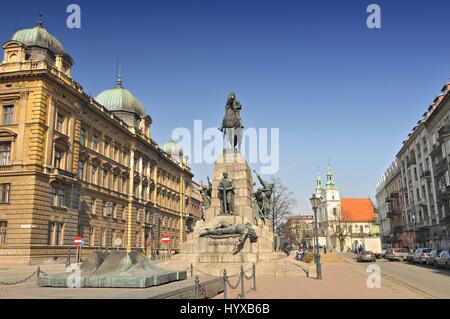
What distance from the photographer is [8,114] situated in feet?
123

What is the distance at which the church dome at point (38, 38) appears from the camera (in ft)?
138

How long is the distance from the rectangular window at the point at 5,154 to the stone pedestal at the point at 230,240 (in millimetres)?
21309

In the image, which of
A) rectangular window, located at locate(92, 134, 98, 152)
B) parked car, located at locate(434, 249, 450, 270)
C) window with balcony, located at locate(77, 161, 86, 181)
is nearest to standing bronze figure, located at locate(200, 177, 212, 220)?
parked car, located at locate(434, 249, 450, 270)

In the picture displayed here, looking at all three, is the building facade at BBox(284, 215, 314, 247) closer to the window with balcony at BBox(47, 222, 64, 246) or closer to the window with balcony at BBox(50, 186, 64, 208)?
the window with balcony at BBox(50, 186, 64, 208)

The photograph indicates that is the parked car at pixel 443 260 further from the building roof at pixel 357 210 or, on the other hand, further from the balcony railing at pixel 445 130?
the building roof at pixel 357 210

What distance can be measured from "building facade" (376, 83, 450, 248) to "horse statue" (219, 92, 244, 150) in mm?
29214

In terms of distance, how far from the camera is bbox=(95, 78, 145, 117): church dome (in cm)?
6372

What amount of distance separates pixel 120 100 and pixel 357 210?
94500mm

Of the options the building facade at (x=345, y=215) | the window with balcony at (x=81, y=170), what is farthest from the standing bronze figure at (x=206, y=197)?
the building facade at (x=345, y=215)
